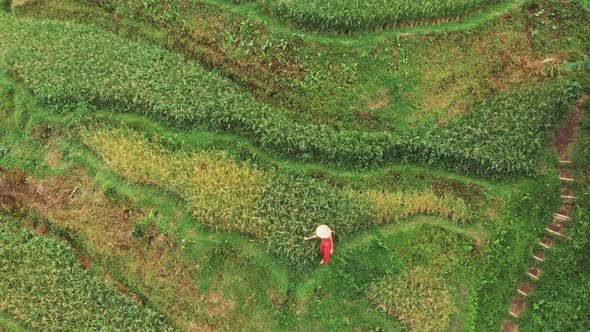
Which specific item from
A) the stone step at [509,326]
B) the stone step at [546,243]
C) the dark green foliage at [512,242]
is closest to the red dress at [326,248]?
the dark green foliage at [512,242]

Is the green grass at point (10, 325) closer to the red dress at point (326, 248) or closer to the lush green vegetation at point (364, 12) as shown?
the red dress at point (326, 248)

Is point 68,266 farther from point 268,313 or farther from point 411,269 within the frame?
point 411,269

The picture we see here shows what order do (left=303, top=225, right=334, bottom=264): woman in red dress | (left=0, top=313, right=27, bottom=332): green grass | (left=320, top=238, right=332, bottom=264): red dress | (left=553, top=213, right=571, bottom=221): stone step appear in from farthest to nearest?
(left=553, top=213, right=571, bottom=221): stone step < (left=0, top=313, right=27, bottom=332): green grass < (left=320, top=238, right=332, bottom=264): red dress < (left=303, top=225, right=334, bottom=264): woman in red dress

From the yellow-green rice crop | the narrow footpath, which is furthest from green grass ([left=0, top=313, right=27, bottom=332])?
the narrow footpath

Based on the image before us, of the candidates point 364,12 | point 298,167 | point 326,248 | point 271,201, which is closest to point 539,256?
point 326,248

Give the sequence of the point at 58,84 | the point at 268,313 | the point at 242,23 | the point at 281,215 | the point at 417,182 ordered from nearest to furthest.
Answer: the point at 268,313, the point at 281,215, the point at 417,182, the point at 58,84, the point at 242,23

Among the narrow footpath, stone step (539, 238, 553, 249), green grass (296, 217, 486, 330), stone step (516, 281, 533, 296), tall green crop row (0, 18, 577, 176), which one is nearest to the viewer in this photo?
green grass (296, 217, 486, 330)

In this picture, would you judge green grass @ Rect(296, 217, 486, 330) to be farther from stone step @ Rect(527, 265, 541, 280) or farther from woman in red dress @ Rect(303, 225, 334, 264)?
stone step @ Rect(527, 265, 541, 280)

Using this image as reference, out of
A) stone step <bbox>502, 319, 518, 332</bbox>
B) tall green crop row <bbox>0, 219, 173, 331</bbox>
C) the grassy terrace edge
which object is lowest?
tall green crop row <bbox>0, 219, 173, 331</bbox>

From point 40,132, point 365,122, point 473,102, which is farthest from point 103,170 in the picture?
point 473,102
